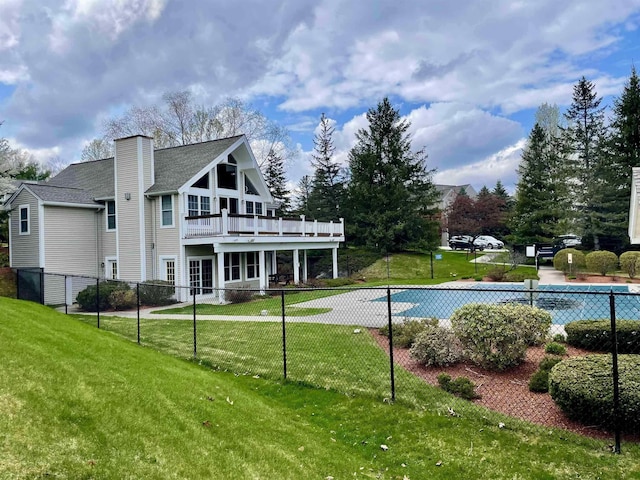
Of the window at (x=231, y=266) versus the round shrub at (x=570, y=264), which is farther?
the round shrub at (x=570, y=264)

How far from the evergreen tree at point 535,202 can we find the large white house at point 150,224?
69.2 ft

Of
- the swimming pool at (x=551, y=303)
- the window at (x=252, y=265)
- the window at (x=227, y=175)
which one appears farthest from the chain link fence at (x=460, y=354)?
the window at (x=227, y=175)

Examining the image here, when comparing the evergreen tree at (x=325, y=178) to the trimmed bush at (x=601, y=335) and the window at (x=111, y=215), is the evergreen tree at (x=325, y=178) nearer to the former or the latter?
the window at (x=111, y=215)

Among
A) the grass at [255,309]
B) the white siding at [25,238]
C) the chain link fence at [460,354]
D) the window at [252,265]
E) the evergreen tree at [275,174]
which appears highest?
the evergreen tree at [275,174]

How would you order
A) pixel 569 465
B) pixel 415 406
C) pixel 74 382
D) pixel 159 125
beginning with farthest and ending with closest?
pixel 159 125 < pixel 415 406 < pixel 74 382 < pixel 569 465

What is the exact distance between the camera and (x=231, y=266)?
2297 centimetres

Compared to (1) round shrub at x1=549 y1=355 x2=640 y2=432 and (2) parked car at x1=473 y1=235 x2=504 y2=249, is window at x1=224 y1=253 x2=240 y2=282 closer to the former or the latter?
(1) round shrub at x1=549 y1=355 x2=640 y2=432

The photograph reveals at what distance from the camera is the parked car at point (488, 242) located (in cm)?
4766

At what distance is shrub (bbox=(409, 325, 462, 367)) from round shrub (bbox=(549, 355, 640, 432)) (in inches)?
88.0

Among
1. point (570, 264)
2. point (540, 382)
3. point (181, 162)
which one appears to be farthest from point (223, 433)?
point (570, 264)

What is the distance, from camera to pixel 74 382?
4.95 meters

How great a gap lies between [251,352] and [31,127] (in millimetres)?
32032

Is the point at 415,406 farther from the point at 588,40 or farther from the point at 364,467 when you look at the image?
the point at 588,40

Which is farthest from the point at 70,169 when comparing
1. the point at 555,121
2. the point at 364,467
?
the point at 555,121
